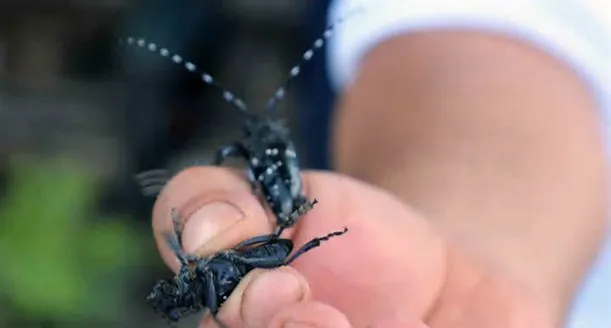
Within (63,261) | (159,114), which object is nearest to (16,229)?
(63,261)

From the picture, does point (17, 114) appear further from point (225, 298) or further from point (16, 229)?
point (225, 298)

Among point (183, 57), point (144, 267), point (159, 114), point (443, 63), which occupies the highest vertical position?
point (443, 63)

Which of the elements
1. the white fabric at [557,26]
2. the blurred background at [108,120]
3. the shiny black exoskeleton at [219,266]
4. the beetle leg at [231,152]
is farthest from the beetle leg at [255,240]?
the blurred background at [108,120]

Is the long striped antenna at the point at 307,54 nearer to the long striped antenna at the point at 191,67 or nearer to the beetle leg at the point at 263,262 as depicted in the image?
the long striped antenna at the point at 191,67

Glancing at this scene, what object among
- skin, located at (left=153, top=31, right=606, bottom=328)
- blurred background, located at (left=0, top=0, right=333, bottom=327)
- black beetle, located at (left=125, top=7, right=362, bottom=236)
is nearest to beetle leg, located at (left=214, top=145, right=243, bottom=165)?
black beetle, located at (left=125, top=7, right=362, bottom=236)

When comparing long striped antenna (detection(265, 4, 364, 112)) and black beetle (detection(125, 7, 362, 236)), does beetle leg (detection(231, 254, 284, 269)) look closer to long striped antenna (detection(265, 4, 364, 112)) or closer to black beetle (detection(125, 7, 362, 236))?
black beetle (detection(125, 7, 362, 236))

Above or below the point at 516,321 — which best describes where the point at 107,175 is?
below

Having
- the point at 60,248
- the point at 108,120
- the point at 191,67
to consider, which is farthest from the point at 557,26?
the point at 108,120
